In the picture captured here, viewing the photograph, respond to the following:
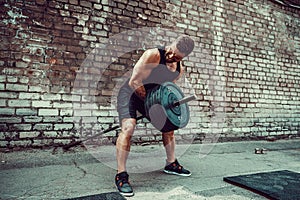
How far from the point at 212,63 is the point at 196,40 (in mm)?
607

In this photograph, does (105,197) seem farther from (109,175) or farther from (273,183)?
(273,183)

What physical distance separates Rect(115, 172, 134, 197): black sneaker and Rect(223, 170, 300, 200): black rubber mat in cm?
108

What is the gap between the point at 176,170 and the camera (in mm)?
2520

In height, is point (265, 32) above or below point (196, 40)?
above

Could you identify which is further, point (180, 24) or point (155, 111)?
point (180, 24)

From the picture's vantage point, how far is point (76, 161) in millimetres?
2895

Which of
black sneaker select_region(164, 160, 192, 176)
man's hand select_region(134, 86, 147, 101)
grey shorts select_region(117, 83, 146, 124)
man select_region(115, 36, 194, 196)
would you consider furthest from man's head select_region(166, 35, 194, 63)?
black sneaker select_region(164, 160, 192, 176)

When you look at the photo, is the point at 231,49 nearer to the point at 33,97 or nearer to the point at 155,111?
the point at 155,111

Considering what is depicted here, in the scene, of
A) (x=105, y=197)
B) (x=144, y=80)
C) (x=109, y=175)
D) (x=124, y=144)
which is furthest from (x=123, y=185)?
(x=144, y=80)

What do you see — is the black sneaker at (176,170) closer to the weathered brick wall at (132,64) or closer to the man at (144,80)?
the man at (144,80)

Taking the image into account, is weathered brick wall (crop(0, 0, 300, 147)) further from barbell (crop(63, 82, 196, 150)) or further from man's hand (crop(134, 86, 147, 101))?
barbell (crop(63, 82, 196, 150))

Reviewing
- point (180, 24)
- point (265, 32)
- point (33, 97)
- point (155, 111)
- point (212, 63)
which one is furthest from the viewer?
point (265, 32)

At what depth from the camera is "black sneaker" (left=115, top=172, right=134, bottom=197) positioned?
6.22 ft

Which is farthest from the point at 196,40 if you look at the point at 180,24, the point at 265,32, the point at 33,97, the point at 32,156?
the point at 32,156
